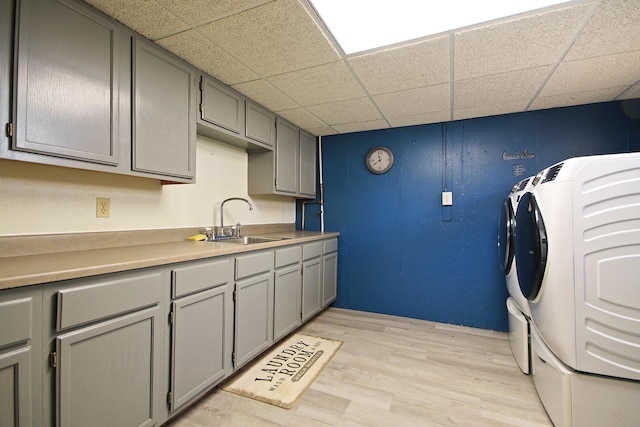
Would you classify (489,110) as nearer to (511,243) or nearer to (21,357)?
(511,243)

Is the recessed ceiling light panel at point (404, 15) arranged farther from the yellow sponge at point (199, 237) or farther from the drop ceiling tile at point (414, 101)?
the yellow sponge at point (199, 237)

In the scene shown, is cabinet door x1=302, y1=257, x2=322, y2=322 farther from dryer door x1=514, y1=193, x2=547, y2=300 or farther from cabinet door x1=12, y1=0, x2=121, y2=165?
cabinet door x1=12, y1=0, x2=121, y2=165

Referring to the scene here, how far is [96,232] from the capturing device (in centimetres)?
168

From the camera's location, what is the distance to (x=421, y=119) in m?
3.03

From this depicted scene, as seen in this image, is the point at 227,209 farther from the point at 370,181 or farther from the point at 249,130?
the point at 370,181

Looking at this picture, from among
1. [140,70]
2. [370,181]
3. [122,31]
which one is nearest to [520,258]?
[370,181]

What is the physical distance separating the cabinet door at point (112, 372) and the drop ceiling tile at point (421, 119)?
9.03 ft

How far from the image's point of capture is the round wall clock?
334 centimetres

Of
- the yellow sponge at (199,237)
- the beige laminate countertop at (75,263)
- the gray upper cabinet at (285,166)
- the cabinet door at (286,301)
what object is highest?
the gray upper cabinet at (285,166)

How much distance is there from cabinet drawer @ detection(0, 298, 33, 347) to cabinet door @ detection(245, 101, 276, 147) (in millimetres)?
1851

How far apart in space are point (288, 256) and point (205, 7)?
179 centimetres

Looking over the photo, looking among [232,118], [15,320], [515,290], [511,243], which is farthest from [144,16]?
[515,290]

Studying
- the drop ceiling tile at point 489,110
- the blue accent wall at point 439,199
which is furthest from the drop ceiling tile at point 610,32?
the blue accent wall at point 439,199

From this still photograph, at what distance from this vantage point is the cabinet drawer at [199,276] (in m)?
1.50
